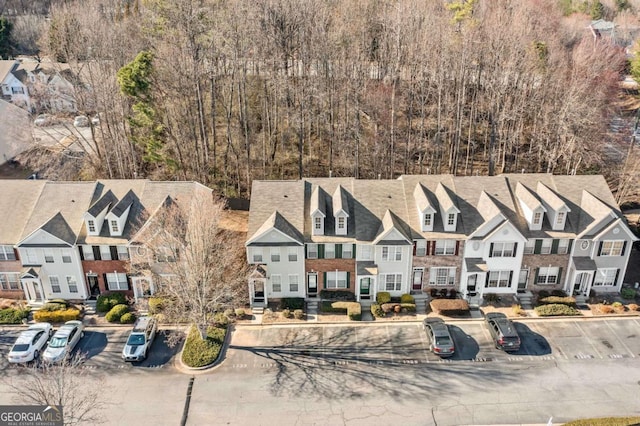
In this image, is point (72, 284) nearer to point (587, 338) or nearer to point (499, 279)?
point (499, 279)

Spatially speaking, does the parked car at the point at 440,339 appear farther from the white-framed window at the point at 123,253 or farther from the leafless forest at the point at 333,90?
the leafless forest at the point at 333,90

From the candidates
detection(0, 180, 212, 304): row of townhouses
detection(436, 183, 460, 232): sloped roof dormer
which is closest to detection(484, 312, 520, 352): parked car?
detection(436, 183, 460, 232): sloped roof dormer

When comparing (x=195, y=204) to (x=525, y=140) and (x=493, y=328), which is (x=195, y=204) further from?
(x=525, y=140)

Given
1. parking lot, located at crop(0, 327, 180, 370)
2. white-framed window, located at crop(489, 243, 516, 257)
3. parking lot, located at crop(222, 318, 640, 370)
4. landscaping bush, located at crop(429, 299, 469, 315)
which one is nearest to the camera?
parking lot, located at crop(0, 327, 180, 370)

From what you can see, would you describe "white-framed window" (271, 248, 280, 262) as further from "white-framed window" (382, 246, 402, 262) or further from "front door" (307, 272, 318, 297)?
"white-framed window" (382, 246, 402, 262)

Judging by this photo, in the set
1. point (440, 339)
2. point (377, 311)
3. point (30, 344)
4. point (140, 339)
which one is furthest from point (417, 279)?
point (30, 344)

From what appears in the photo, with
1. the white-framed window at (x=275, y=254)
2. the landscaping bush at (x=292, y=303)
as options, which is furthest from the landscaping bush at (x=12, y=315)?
the landscaping bush at (x=292, y=303)
